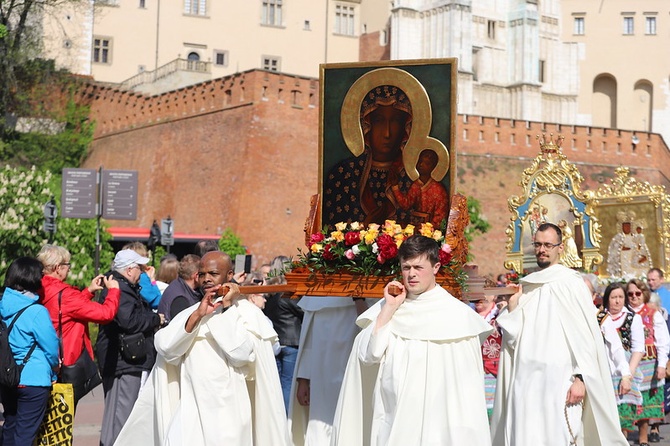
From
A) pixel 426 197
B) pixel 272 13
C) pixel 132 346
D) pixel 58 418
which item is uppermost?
pixel 272 13

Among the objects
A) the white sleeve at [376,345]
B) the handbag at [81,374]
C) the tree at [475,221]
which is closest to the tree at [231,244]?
the tree at [475,221]

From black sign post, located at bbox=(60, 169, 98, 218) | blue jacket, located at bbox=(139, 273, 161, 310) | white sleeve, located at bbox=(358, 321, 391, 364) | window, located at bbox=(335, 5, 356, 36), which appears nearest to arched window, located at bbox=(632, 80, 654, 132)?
window, located at bbox=(335, 5, 356, 36)

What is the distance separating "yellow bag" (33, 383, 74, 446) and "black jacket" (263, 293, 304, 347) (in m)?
3.28

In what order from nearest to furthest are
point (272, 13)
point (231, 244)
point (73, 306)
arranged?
point (73, 306) < point (231, 244) < point (272, 13)

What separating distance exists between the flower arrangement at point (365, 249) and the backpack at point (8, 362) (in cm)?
217

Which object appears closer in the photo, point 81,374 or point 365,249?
point 365,249

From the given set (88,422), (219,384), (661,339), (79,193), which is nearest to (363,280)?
(219,384)

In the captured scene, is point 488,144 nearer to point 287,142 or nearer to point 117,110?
point 287,142

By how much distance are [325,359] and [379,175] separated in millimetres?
1604

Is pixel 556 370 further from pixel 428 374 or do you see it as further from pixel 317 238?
pixel 317 238

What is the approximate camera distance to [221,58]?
5988 cm

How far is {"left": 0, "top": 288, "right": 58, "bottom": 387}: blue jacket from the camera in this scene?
8117 millimetres

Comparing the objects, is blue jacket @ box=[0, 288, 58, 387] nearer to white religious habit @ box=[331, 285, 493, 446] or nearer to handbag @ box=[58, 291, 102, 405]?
handbag @ box=[58, 291, 102, 405]

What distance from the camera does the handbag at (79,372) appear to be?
8484 millimetres
